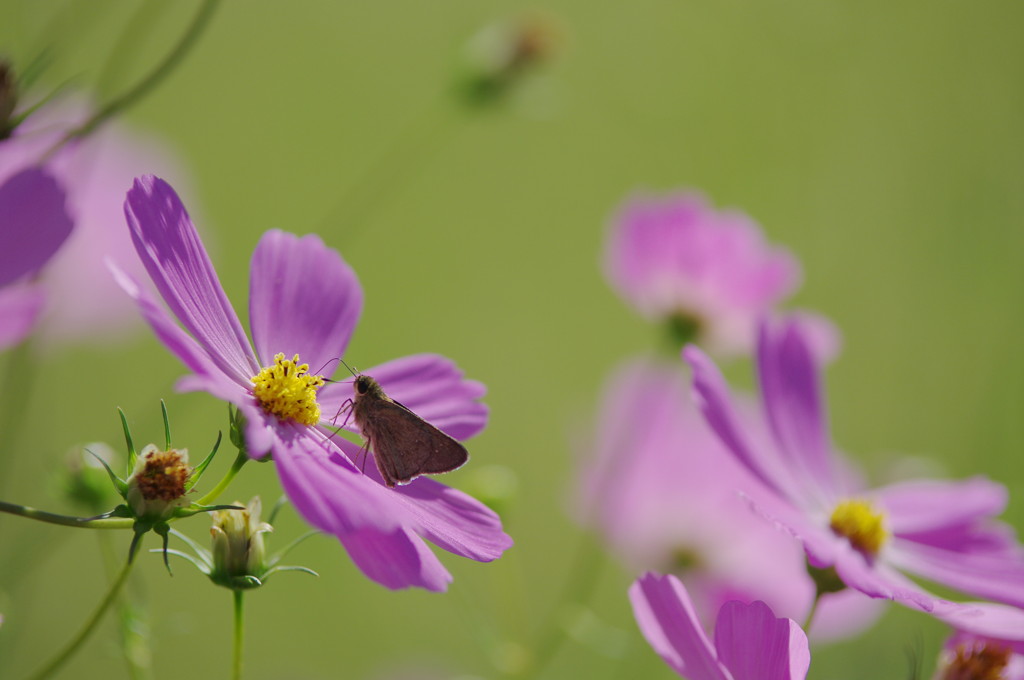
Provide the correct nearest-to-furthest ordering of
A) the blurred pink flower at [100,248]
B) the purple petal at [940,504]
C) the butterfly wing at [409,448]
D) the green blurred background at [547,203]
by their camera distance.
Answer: the butterfly wing at [409,448] → the purple petal at [940,504] → the blurred pink flower at [100,248] → the green blurred background at [547,203]

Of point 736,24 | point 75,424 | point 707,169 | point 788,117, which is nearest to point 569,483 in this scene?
point 75,424

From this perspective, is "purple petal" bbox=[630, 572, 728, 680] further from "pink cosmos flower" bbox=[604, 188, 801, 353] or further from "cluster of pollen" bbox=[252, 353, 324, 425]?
"pink cosmos flower" bbox=[604, 188, 801, 353]

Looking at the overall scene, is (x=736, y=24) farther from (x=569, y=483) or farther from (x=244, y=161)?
(x=569, y=483)

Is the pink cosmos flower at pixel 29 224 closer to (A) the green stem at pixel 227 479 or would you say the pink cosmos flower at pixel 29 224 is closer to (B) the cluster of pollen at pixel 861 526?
(A) the green stem at pixel 227 479

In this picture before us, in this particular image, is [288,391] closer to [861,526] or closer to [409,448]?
[409,448]

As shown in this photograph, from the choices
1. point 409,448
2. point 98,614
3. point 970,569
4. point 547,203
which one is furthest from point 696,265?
point 547,203

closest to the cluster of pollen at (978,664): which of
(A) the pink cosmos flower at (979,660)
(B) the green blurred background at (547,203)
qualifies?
(A) the pink cosmos flower at (979,660)
